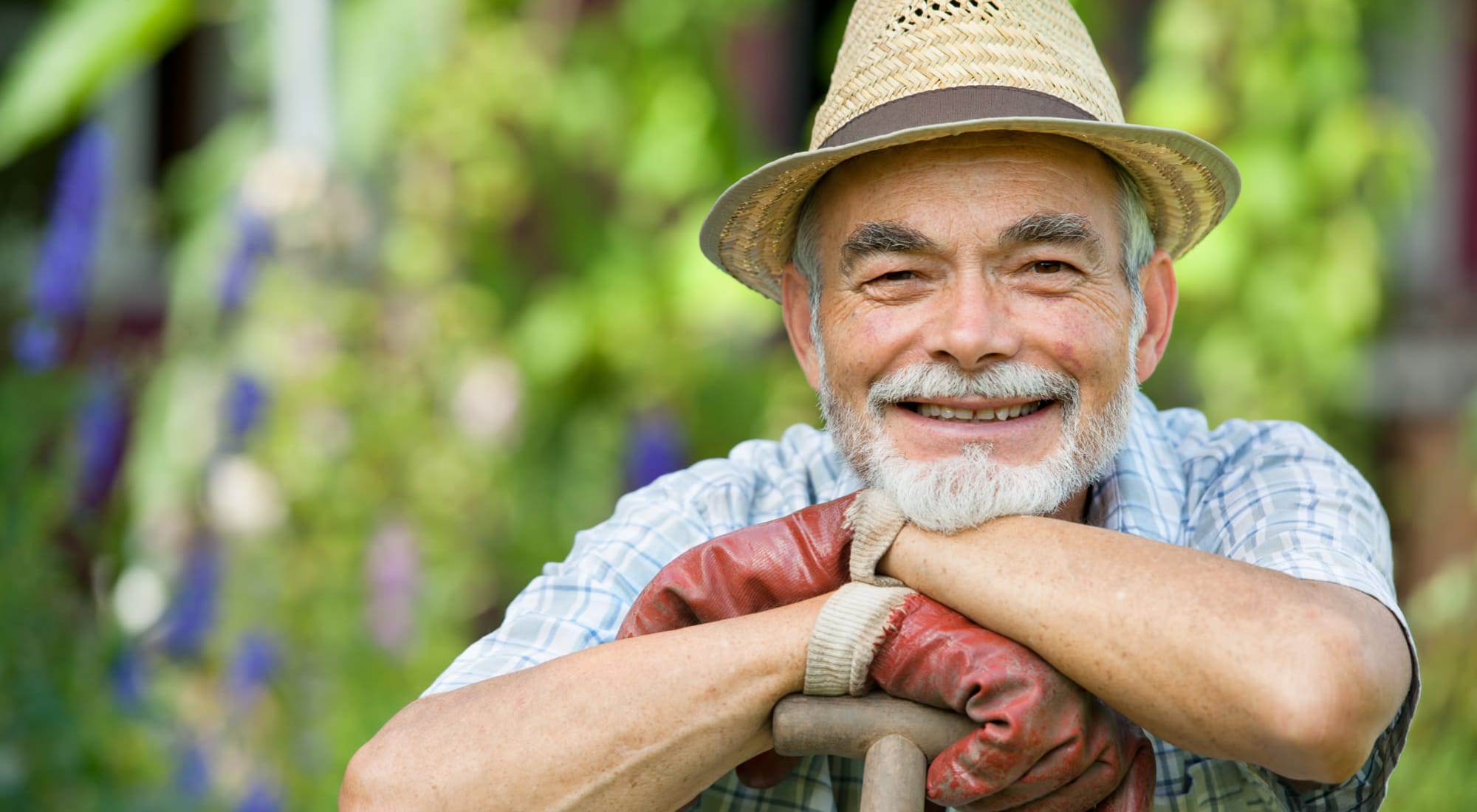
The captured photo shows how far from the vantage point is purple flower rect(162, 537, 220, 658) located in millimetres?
3973

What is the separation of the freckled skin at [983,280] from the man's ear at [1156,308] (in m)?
0.17

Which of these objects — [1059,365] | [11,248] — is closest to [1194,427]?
[1059,365]

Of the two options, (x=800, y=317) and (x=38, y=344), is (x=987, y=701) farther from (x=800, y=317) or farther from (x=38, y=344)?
(x=38, y=344)

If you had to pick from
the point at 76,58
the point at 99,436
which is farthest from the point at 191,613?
the point at 76,58

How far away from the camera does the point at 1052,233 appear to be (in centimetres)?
207

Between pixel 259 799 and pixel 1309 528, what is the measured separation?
8.62ft

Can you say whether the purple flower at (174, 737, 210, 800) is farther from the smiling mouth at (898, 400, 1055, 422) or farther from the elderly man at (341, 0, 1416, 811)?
the smiling mouth at (898, 400, 1055, 422)

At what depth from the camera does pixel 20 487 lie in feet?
11.8

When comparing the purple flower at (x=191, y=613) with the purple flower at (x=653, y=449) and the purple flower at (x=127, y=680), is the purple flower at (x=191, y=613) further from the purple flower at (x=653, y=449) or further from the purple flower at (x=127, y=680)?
the purple flower at (x=653, y=449)

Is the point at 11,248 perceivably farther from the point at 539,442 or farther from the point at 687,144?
the point at 687,144

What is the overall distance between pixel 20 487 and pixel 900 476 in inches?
97.2

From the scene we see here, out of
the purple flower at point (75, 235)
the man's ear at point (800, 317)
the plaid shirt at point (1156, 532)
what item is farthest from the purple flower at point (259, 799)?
the man's ear at point (800, 317)

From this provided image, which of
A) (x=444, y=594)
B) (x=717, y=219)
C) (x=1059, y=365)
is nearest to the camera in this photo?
(x=1059, y=365)

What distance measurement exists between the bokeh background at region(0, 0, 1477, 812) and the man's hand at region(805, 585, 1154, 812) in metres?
2.37
